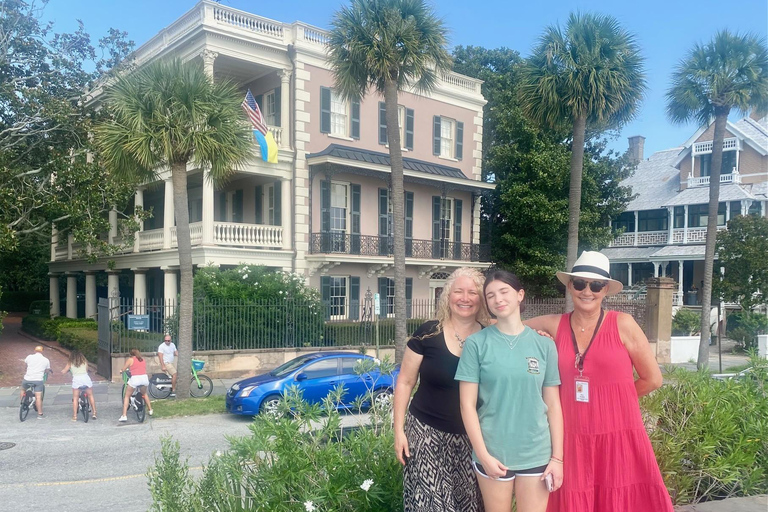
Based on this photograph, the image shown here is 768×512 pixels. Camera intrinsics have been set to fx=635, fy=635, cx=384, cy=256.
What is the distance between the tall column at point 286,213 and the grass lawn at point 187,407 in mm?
8897

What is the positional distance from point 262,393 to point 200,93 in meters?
6.48

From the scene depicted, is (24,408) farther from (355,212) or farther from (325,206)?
(355,212)

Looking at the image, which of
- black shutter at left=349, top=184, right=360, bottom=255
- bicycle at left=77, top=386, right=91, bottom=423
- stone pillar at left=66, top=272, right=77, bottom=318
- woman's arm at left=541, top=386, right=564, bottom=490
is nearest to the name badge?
woman's arm at left=541, top=386, right=564, bottom=490

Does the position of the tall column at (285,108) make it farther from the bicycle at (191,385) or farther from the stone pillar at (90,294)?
the stone pillar at (90,294)

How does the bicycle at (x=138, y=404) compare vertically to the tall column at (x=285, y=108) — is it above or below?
below

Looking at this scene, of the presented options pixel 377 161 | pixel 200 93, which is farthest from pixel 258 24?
pixel 200 93

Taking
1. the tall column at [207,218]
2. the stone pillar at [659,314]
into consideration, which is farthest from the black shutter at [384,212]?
the stone pillar at [659,314]

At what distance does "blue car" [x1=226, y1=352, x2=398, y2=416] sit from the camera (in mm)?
12461

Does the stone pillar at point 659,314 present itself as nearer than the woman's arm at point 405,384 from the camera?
No

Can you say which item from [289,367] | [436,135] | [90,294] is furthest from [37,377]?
[90,294]

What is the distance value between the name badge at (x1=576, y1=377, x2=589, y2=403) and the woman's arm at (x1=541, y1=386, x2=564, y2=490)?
0.90 ft

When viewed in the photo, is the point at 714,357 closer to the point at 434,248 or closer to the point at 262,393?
the point at 434,248

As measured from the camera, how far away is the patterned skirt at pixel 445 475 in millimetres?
3492

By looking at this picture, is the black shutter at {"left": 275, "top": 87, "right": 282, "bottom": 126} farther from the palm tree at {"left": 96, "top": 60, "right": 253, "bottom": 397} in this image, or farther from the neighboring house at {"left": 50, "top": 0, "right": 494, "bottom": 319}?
the palm tree at {"left": 96, "top": 60, "right": 253, "bottom": 397}
